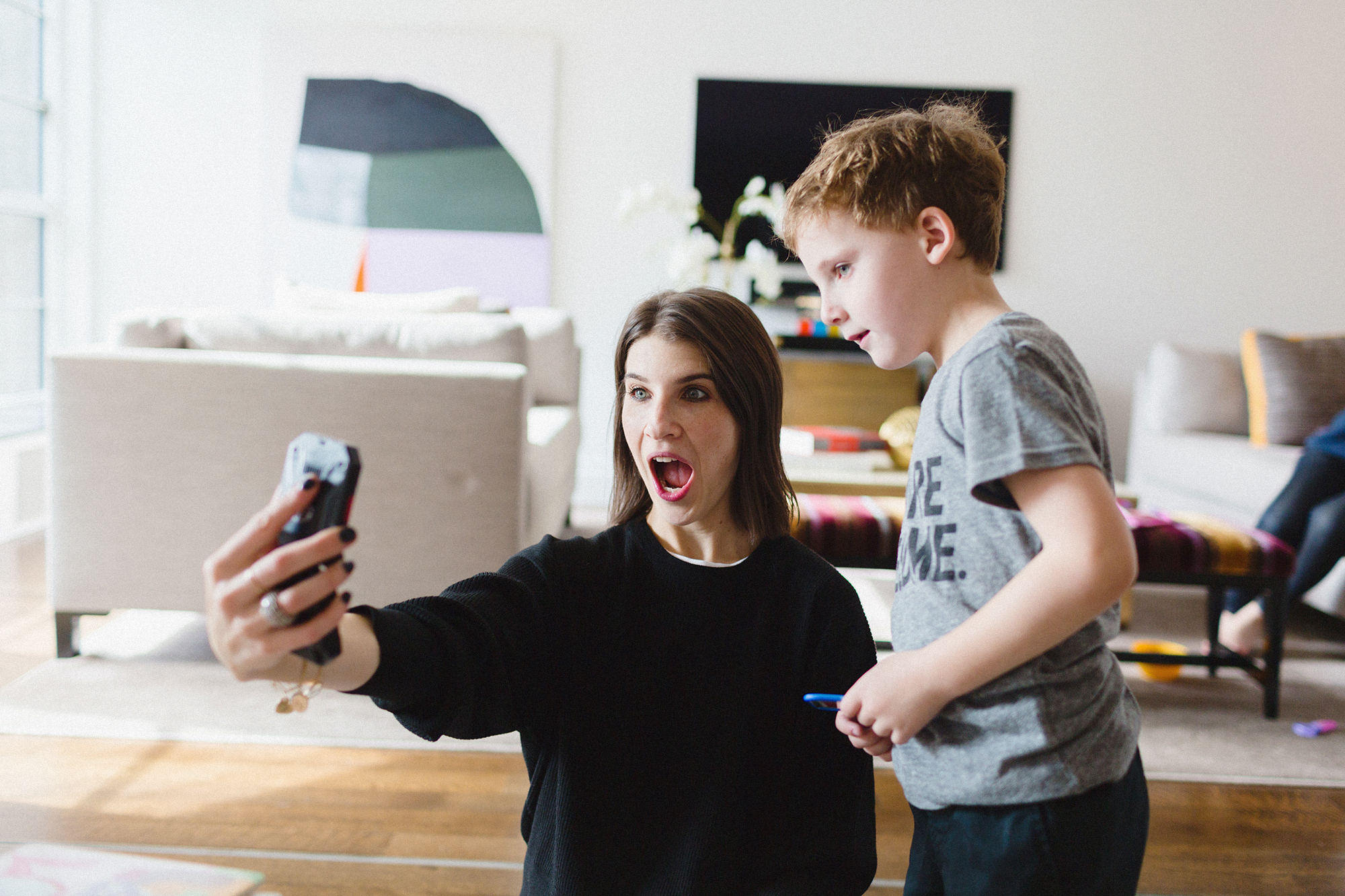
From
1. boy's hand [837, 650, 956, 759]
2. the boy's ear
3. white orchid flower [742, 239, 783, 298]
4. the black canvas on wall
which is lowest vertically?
boy's hand [837, 650, 956, 759]

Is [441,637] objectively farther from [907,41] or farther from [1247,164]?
[1247,164]

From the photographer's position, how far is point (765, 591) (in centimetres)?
82

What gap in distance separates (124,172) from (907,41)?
3.64 meters

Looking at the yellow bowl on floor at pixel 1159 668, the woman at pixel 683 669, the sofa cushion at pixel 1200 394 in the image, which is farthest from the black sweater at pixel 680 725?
the sofa cushion at pixel 1200 394

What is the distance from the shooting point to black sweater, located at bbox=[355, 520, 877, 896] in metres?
0.77

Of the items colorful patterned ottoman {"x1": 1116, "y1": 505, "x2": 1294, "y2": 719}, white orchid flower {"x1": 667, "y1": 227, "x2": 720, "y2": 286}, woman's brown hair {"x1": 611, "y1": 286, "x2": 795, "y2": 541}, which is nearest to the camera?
woman's brown hair {"x1": 611, "y1": 286, "x2": 795, "y2": 541}

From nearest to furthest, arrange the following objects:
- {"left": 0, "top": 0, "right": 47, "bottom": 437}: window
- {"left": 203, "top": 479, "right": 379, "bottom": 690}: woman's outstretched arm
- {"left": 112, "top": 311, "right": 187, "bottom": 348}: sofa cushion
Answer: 1. {"left": 203, "top": 479, "right": 379, "bottom": 690}: woman's outstretched arm
2. {"left": 112, "top": 311, "right": 187, "bottom": 348}: sofa cushion
3. {"left": 0, "top": 0, "right": 47, "bottom": 437}: window

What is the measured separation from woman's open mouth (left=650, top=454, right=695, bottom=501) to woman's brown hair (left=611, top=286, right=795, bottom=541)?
0.04 metres

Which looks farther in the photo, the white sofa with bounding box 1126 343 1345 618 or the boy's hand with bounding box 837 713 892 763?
the white sofa with bounding box 1126 343 1345 618

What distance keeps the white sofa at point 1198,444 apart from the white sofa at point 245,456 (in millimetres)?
2284

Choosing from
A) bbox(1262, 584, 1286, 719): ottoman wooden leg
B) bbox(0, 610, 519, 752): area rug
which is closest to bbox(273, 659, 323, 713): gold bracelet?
bbox(0, 610, 519, 752): area rug

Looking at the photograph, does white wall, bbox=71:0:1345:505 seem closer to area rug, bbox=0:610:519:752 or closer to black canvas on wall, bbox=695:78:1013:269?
black canvas on wall, bbox=695:78:1013:269

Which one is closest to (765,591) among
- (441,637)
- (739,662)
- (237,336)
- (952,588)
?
(739,662)

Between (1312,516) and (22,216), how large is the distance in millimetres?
4798
